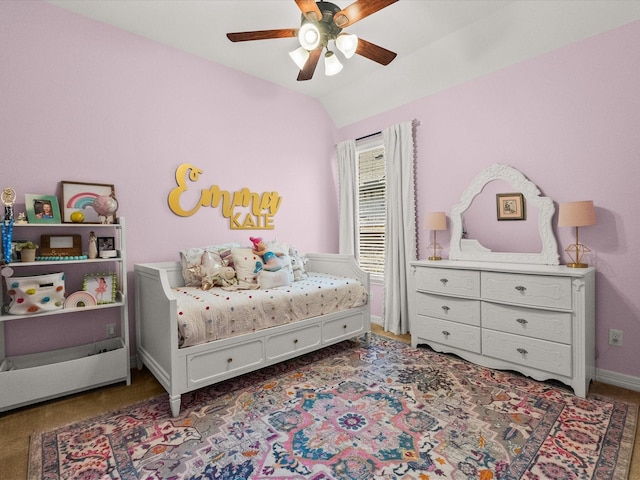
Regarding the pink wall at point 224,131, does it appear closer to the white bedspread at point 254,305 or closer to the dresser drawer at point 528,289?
the dresser drawer at point 528,289

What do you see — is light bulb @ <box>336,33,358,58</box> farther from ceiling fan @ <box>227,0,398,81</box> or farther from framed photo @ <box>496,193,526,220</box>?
framed photo @ <box>496,193,526,220</box>

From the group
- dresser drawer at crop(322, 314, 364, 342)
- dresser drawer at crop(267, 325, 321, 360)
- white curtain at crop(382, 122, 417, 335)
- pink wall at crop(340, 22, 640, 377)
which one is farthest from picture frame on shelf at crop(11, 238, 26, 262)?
pink wall at crop(340, 22, 640, 377)

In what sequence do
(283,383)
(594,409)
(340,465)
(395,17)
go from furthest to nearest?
(395,17), (283,383), (594,409), (340,465)

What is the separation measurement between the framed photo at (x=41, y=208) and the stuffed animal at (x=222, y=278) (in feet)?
3.68

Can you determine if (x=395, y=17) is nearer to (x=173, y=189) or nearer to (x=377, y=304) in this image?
(x=173, y=189)

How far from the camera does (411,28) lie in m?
2.73

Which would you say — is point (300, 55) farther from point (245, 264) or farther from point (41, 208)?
point (41, 208)

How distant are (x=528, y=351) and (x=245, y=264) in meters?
2.29

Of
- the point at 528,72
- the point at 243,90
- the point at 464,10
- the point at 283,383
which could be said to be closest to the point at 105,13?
the point at 243,90

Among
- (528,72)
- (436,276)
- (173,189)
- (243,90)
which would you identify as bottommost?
(436,276)

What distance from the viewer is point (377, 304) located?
13.1 feet

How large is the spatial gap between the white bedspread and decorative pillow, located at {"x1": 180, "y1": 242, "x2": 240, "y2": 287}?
0.42 ft

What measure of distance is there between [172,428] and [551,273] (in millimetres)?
2591

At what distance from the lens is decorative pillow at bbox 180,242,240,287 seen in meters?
2.82
